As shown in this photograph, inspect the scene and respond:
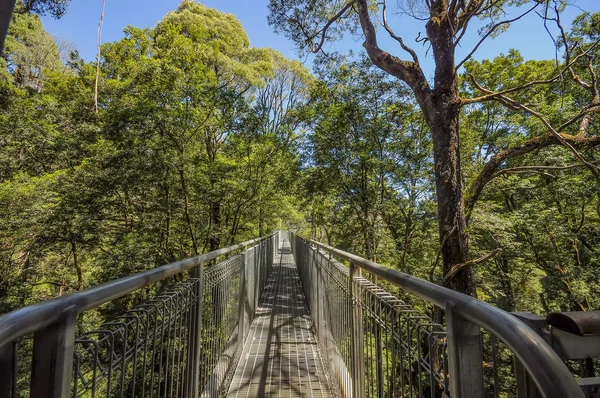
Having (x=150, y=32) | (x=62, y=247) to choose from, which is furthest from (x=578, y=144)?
(x=150, y=32)

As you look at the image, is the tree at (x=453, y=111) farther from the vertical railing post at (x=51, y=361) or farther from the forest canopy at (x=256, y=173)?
the vertical railing post at (x=51, y=361)

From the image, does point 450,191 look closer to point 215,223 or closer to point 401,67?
point 401,67

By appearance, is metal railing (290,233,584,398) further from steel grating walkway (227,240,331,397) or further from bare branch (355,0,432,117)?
bare branch (355,0,432,117)

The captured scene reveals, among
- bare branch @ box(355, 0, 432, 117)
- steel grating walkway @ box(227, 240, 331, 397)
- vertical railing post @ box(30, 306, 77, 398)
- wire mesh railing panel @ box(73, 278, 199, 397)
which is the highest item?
bare branch @ box(355, 0, 432, 117)

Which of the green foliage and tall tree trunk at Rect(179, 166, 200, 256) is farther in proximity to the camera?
tall tree trunk at Rect(179, 166, 200, 256)

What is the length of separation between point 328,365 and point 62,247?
8359mm

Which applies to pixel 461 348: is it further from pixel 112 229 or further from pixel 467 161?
pixel 112 229

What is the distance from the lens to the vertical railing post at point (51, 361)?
746 millimetres

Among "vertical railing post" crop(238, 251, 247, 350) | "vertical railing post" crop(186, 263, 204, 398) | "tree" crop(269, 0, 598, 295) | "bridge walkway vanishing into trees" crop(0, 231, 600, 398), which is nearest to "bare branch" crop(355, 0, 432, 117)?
"tree" crop(269, 0, 598, 295)

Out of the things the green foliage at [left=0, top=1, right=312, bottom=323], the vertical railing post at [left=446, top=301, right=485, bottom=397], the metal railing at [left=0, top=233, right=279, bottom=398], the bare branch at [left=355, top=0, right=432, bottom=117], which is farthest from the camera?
the green foliage at [left=0, top=1, right=312, bottom=323]

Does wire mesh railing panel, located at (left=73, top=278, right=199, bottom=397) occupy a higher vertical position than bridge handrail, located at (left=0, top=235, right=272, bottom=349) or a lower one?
lower

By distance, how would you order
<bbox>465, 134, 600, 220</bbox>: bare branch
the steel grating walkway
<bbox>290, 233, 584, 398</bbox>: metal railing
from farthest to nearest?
1. <bbox>465, 134, 600, 220</bbox>: bare branch
2. the steel grating walkway
3. <bbox>290, 233, 584, 398</bbox>: metal railing

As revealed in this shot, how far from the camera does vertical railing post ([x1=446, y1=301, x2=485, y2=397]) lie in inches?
32.3

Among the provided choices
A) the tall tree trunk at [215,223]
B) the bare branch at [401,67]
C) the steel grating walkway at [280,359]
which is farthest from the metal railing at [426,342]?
the tall tree trunk at [215,223]
